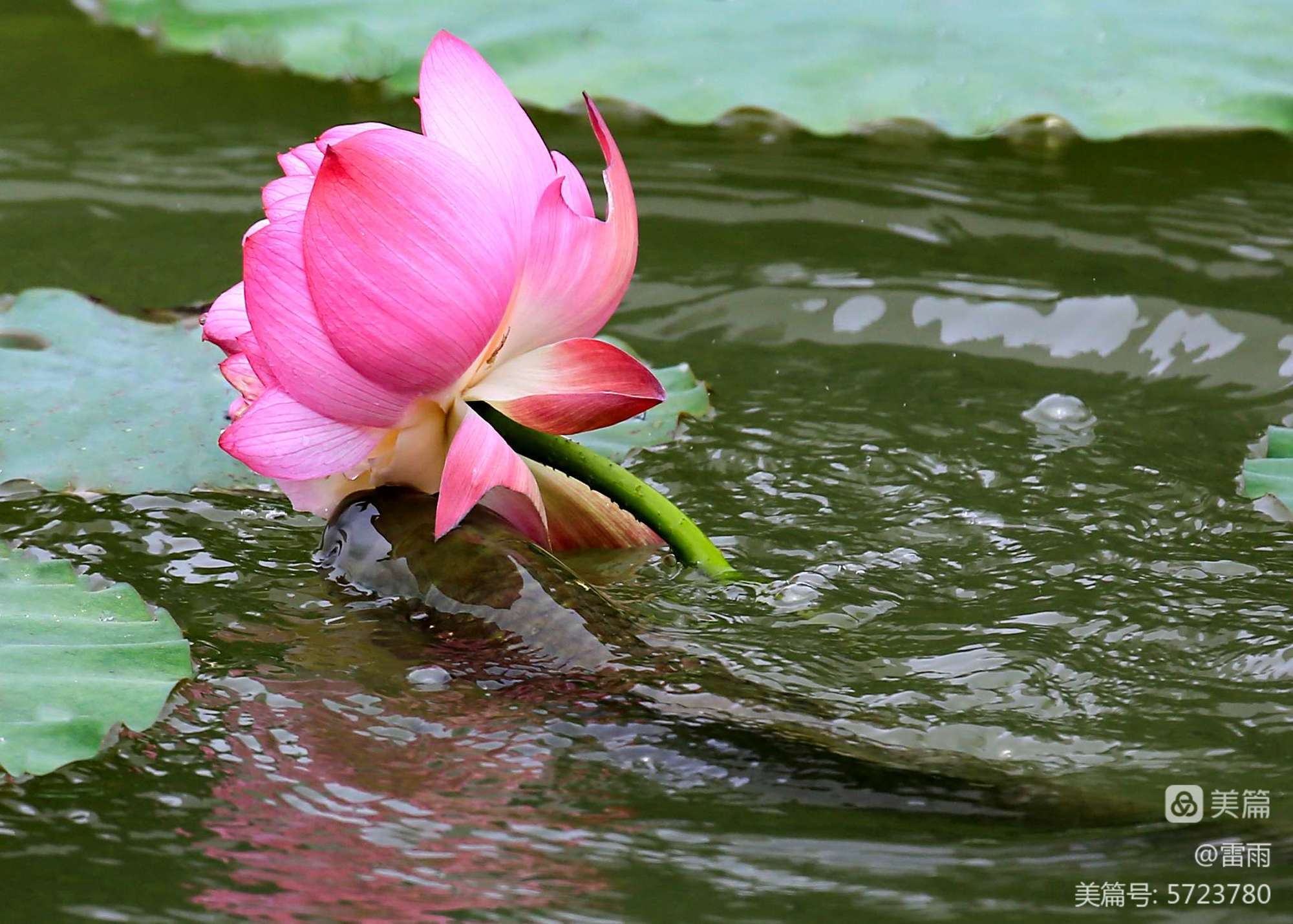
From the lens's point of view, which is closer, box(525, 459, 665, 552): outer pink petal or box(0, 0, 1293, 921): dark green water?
box(0, 0, 1293, 921): dark green water

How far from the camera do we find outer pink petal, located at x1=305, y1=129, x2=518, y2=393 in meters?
0.88

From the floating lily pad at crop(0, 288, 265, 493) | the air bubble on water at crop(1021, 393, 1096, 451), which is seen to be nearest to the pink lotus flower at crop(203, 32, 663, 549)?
the floating lily pad at crop(0, 288, 265, 493)

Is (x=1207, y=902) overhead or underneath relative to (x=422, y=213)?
underneath

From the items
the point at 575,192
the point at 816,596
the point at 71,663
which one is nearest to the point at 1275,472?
the point at 816,596

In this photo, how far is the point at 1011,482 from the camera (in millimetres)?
1298

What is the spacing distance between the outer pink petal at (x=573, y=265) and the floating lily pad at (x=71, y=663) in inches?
11.5

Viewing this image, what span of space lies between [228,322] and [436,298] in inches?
7.5

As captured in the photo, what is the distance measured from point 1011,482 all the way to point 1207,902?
579 millimetres

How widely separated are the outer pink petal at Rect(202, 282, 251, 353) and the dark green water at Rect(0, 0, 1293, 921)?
7.7 inches

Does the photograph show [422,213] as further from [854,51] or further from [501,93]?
[854,51]

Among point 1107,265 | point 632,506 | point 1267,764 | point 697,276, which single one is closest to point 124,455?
point 632,506

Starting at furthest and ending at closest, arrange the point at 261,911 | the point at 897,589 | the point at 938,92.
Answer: the point at 938,92, the point at 897,589, the point at 261,911

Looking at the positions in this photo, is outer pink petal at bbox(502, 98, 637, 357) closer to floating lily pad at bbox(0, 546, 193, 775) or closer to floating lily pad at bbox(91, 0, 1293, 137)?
floating lily pad at bbox(0, 546, 193, 775)

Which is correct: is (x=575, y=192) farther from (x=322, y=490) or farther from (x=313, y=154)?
(x=322, y=490)
